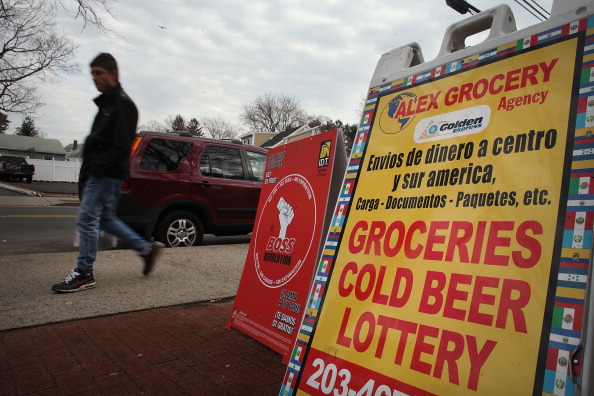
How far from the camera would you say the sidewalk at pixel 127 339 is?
6.91 ft

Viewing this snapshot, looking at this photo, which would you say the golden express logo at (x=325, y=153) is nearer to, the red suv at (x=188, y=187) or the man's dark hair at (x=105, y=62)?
the man's dark hair at (x=105, y=62)

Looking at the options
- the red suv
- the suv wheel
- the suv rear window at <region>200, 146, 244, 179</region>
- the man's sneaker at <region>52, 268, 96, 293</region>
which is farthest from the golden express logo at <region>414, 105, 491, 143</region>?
the suv rear window at <region>200, 146, 244, 179</region>

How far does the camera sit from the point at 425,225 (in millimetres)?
1535

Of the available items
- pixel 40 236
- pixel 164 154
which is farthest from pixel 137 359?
pixel 40 236

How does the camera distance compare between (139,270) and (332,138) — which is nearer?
(332,138)

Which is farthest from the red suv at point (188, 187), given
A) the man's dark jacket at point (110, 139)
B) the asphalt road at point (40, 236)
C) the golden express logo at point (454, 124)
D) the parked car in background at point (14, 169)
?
the parked car in background at point (14, 169)

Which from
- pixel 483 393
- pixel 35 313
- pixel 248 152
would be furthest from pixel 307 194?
pixel 248 152

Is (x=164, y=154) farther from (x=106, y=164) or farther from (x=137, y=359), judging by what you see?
(x=137, y=359)

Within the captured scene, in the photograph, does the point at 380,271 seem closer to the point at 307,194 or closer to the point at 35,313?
the point at 307,194

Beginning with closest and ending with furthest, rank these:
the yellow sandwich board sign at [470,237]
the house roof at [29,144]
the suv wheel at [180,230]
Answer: the yellow sandwich board sign at [470,237]
the suv wheel at [180,230]
the house roof at [29,144]

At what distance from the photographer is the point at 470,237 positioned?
140 centimetres

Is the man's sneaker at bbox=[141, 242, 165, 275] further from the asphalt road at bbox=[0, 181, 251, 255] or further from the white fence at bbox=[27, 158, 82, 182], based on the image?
the white fence at bbox=[27, 158, 82, 182]

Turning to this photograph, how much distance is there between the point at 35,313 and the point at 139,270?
4.75 feet

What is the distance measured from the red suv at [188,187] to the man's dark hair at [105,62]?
7.35 ft
